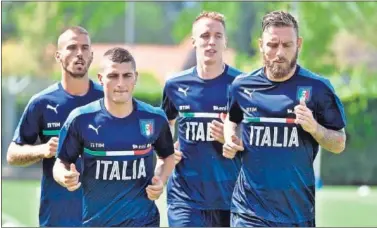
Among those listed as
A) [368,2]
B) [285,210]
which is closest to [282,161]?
[285,210]

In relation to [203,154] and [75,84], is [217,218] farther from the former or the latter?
[75,84]

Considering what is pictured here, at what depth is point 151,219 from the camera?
309 inches

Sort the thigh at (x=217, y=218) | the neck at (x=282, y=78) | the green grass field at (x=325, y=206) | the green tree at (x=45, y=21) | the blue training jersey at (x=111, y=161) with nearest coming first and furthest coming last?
the blue training jersey at (x=111, y=161) < the neck at (x=282, y=78) < the thigh at (x=217, y=218) < the green grass field at (x=325, y=206) < the green tree at (x=45, y=21)

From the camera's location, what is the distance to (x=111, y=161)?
7684 millimetres

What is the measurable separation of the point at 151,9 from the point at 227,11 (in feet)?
125

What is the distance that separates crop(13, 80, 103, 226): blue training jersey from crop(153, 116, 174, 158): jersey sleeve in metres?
0.93

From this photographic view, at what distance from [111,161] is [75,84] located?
1308 millimetres

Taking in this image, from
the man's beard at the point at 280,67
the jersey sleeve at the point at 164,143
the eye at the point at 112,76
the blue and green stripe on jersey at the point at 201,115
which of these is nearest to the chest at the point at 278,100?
the man's beard at the point at 280,67

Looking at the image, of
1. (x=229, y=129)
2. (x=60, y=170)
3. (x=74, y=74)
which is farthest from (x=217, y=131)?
(x=60, y=170)

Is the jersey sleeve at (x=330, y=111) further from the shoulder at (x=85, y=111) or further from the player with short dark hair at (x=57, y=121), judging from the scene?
the player with short dark hair at (x=57, y=121)

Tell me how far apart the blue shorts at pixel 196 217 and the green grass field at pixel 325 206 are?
5.68 m

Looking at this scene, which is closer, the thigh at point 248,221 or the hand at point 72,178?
the hand at point 72,178

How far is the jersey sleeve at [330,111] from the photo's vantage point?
305 inches

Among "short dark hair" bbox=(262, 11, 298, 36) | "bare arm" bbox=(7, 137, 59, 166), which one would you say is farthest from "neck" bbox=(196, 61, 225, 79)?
"bare arm" bbox=(7, 137, 59, 166)
